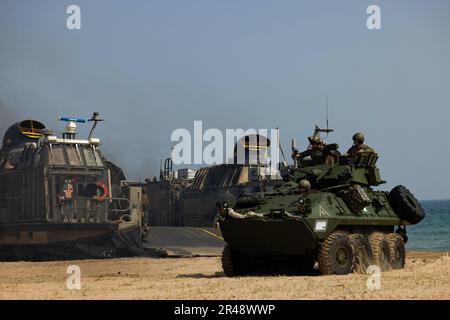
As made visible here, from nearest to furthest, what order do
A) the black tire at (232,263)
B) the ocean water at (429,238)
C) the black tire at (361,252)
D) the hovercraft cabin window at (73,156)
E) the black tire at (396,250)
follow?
the black tire at (361,252) < the black tire at (232,263) < the black tire at (396,250) < the hovercraft cabin window at (73,156) < the ocean water at (429,238)

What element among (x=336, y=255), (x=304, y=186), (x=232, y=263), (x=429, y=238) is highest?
(x=304, y=186)

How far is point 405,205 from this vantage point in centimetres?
1958

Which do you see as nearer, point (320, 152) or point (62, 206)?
point (320, 152)

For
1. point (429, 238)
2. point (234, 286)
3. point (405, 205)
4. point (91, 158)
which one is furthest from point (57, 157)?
point (429, 238)

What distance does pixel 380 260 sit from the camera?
59.4 feet

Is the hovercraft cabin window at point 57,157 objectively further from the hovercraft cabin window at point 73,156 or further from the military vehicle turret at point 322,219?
the military vehicle turret at point 322,219

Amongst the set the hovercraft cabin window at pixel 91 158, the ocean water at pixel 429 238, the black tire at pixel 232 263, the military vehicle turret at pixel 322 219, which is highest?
the hovercraft cabin window at pixel 91 158

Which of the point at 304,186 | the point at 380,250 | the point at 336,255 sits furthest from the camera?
the point at 380,250

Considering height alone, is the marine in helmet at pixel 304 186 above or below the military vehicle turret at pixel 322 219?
above

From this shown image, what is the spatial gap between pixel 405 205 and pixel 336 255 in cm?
365

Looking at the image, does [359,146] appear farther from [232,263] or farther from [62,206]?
[62,206]

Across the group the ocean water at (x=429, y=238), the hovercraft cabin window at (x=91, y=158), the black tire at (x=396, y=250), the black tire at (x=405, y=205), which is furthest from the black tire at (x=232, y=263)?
the ocean water at (x=429, y=238)

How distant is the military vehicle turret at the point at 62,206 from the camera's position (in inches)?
1035
